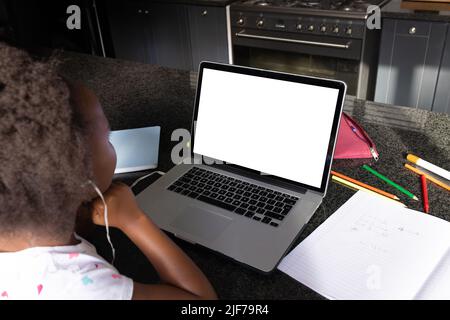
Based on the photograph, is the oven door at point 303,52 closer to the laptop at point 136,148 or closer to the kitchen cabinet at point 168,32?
the kitchen cabinet at point 168,32

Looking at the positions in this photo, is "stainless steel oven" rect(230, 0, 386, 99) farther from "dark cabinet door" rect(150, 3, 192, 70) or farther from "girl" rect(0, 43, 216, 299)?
"girl" rect(0, 43, 216, 299)

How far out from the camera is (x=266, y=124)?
0.86m

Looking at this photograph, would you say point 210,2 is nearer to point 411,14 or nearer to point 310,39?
point 310,39

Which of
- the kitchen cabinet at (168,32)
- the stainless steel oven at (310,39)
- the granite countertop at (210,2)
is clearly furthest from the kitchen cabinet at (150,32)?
the stainless steel oven at (310,39)

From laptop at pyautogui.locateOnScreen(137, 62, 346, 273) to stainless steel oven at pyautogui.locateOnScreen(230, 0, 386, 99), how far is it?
1495mm

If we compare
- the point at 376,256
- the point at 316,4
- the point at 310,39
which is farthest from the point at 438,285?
the point at 316,4

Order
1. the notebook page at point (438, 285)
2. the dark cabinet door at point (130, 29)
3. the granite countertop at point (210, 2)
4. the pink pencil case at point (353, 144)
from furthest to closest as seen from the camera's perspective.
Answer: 1. the dark cabinet door at point (130, 29)
2. the granite countertop at point (210, 2)
3. the pink pencil case at point (353, 144)
4. the notebook page at point (438, 285)

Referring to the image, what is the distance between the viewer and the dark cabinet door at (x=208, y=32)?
253 centimetres

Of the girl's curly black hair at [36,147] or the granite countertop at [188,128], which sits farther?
the granite countertop at [188,128]

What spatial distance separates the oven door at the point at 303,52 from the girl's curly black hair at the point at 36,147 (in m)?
1.96

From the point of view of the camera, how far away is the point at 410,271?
64 centimetres

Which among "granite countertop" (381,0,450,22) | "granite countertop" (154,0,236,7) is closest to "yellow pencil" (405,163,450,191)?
"granite countertop" (381,0,450,22)
